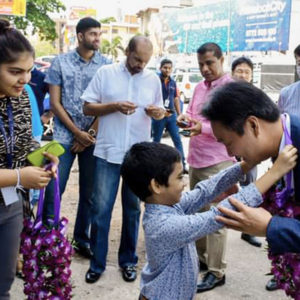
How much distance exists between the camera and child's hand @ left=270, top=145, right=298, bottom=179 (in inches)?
62.1

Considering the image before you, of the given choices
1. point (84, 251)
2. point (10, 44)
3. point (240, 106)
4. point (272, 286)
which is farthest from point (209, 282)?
point (10, 44)

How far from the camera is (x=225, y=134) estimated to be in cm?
170

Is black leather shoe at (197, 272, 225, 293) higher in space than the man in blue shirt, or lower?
lower

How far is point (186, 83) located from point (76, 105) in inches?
638

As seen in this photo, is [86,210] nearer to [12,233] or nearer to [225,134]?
[12,233]

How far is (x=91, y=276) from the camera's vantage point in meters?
3.37

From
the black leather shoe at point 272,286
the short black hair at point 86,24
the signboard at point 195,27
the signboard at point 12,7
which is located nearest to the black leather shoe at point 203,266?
the black leather shoe at point 272,286

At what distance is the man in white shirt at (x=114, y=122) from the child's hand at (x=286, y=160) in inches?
70.5

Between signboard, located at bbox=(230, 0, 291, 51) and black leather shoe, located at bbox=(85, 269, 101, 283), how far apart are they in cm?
1433

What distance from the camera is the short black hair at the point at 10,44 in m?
1.96

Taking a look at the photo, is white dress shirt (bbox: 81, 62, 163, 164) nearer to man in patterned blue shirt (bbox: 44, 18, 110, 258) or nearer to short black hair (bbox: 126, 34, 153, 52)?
short black hair (bbox: 126, 34, 153, 52)

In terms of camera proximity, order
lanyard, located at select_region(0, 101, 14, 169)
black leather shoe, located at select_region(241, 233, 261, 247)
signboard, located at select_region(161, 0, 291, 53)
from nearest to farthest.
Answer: lanyard, located at select_region(0, 101, 14, 169) < black leather shoe, located at select_region(241, 233, 261, 247) < signboard, located at select_region(161, 0, 291, 53)

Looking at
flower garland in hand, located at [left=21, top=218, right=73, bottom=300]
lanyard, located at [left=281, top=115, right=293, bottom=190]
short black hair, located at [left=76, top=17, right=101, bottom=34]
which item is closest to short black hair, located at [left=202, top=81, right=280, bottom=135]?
lanyard, located at [left=281, top=115, right=293, bottom=190]

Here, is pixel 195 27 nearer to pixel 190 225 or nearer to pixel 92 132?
pixel 92 132
